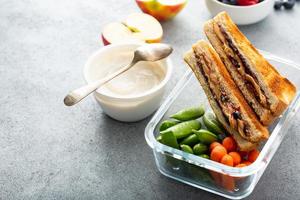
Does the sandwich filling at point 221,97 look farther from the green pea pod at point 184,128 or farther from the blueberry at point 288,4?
the blueberry at point 288,4

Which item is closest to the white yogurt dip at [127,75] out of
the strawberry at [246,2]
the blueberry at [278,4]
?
the strawberry at [246,2]

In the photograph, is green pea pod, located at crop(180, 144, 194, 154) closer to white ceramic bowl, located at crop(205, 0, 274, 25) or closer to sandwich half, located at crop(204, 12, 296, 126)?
sandwich half, located at crop(204, 12, 296, 126)

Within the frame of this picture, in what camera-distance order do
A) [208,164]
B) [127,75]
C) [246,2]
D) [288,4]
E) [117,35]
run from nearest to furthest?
[208,164] < [127,75] < [117,35] < [246,2] < [288,4]

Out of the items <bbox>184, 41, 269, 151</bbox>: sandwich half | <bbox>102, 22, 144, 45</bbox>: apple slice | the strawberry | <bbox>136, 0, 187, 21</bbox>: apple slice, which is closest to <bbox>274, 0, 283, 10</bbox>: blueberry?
the strawberry

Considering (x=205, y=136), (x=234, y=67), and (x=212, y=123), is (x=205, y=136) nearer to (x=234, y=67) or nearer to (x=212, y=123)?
(x=212, y=123)

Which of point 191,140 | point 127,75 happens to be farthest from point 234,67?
point 127,75

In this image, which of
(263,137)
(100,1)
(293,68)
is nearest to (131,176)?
(263,137)
